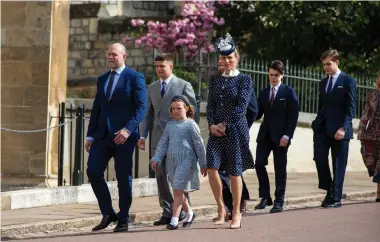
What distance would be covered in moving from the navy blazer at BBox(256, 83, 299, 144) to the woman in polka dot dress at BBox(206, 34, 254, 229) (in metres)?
1.74

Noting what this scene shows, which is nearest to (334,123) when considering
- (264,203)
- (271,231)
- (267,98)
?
(267,98)

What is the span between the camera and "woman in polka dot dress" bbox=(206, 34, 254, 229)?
39.4 ft

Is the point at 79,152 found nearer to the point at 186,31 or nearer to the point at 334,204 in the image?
the point at 334,204

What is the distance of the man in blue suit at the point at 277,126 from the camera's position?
45.4 feet

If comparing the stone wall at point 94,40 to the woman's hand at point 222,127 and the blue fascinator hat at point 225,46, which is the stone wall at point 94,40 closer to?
the blue fascinator hat at point 225,46

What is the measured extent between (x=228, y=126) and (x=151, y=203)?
2.91 meters

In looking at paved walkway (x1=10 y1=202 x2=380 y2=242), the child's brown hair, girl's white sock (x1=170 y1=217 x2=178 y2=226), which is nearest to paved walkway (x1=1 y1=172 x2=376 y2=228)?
paved walkway (x1=10 y1=202 x2=380 y2=242)

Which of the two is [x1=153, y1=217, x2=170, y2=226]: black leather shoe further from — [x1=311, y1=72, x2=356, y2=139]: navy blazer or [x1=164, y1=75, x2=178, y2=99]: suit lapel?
[x1=311, y1=72, x2=356, y2=139]: navy blazer

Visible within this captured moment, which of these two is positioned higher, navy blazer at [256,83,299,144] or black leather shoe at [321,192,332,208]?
navy blazer at [256,83,299,144]

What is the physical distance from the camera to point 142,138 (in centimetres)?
1251

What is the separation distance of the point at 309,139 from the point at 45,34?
567 cm

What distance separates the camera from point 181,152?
12.0 meters

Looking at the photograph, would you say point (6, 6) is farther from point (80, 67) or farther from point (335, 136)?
point (80, 67)

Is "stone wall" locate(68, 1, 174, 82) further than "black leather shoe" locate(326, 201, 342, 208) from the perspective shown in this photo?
Yes
